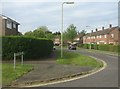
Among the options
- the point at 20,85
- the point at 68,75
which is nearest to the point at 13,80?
the point at 20,85

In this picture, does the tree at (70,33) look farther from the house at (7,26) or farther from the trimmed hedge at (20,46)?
the trimmed hedge at (20,46)

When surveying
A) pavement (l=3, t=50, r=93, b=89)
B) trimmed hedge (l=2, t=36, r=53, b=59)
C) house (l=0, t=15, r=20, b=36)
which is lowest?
pavement (l=3, t=50, r=93, b=89)

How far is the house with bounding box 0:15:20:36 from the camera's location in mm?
45134

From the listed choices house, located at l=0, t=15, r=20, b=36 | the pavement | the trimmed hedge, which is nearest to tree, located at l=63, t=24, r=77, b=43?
house, located at l=0, t=15, r=20, b=36

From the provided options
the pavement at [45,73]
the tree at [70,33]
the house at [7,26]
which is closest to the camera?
the pavement at [45,73]

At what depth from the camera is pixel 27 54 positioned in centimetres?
2847

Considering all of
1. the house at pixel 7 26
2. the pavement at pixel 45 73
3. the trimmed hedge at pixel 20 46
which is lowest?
the pavement at pixel 45 73

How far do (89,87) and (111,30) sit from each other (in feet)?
294

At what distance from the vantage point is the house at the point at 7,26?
4513 centimetres

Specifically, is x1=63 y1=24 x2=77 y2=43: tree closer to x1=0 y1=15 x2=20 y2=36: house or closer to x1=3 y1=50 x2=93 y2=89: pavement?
x1=0 y1=15 x2=20 y2=36: house

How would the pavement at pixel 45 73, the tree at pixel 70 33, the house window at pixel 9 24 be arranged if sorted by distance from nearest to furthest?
the pavement at pixel 45 73, the house window at pixel 9 24, the tree at pixel 70 33

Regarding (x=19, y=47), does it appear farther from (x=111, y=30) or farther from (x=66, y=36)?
(x=66, y=36)

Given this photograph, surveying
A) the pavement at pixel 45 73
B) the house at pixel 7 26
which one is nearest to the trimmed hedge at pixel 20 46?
the pavement at pixel 45 73

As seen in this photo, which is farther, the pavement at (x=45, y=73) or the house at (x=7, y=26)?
the house at (x=7, y=26)
